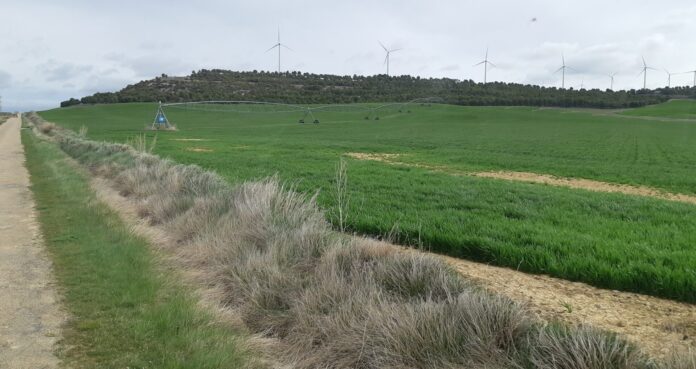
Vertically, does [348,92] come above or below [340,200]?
above

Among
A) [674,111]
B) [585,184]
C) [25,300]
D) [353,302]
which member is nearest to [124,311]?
[25,300]

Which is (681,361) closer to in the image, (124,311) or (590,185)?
(124,311)

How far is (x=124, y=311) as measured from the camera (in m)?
5.50

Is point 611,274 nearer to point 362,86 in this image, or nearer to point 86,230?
point 86,230

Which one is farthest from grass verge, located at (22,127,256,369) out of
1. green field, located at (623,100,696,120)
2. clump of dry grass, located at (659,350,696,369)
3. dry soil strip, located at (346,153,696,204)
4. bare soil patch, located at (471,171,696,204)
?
green field, located at (623,100,696,120)

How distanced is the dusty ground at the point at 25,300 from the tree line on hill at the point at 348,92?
12808 cm

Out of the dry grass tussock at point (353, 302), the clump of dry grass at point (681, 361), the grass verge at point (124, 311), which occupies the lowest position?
the grass verge at point (124, 311)

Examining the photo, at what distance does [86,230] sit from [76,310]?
3908 millimetres

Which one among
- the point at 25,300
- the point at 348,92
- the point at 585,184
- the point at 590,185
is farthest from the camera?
the point at 348,92

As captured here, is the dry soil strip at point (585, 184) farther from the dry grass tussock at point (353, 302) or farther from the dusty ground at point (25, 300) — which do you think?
the dusty ground at point (25, 300)

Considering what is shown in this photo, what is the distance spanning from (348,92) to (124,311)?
160448mm

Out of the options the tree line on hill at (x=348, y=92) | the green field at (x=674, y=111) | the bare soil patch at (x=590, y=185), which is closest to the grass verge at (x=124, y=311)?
the bare soil patch at (x=590, y=185)

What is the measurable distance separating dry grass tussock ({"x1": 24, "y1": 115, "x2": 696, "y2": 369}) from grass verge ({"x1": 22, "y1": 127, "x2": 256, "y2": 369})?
498 mm

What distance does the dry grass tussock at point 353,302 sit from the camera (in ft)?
12.5
